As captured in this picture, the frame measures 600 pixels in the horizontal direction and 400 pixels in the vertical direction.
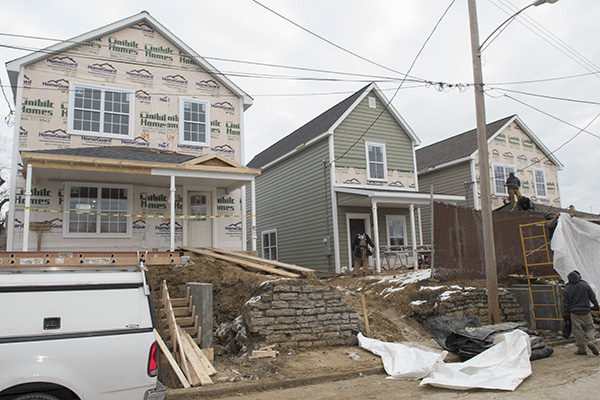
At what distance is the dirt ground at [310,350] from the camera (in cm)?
659

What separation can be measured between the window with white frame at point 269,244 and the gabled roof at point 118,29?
7.89 metres

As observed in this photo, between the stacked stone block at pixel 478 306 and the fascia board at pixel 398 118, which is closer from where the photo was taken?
the stacked stone block at pixel 478 306

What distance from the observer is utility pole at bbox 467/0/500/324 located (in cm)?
957

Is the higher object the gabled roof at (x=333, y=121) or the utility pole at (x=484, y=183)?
the gabled roof at (x=333, y=121)

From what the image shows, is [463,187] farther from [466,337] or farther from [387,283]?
[466,337]

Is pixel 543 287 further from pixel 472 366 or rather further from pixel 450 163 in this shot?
→ pixel 450 163

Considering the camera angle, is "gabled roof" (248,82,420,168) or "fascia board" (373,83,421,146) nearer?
"gabled roof" (248,82,420,168)

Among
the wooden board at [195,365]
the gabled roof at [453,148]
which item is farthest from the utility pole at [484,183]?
the gabled roof at [453,148]

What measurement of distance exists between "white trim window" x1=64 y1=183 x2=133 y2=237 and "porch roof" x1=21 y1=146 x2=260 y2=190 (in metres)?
0.34

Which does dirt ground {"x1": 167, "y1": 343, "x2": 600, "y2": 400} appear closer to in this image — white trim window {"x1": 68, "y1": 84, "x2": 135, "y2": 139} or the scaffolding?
the scaffolding

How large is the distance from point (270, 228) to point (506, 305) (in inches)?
523

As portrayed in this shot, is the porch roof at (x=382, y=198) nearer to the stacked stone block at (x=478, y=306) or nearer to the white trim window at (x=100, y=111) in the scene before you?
the stacked stone block at (x=478, y=306)

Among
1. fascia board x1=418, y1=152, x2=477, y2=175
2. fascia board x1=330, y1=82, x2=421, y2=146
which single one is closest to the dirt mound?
fascia board x1=330, y1=82, x2=421, y2=146

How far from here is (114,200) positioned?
544 inches
